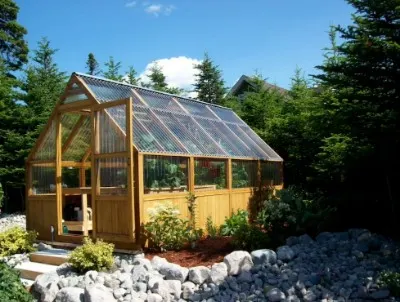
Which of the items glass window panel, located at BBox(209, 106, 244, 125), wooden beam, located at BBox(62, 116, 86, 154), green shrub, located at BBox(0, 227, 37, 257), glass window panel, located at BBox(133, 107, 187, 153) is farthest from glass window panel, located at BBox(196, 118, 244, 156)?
green shrub, located at BBox(0, 227, 37, 257)

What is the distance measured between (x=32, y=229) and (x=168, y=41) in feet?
17.8

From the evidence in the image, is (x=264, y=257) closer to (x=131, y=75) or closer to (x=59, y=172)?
(x=59, y=172)

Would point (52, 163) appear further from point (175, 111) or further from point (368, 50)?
point (368, 50)

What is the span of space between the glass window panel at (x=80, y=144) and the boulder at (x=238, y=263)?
17.2 ft

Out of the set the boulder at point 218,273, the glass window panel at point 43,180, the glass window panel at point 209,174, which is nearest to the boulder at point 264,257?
the boulder at point 218,273

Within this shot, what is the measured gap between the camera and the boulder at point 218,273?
5.82m

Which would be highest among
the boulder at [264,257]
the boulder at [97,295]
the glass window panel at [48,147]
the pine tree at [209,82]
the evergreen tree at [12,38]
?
the evergreen tree at [12,38]

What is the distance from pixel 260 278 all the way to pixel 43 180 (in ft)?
19.3

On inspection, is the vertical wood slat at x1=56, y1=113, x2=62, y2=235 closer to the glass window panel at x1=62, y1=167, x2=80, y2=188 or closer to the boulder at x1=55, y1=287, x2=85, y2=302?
the glass window panel at x1=62, y1=167, x2=80, y2=188

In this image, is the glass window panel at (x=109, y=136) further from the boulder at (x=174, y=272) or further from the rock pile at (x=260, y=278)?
the boulder at (x=174, y=272)

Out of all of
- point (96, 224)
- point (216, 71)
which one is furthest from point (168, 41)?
point (216, 71)

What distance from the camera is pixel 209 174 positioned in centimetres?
935

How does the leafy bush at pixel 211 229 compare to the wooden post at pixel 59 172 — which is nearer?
the leafy bush at pixel 211 229

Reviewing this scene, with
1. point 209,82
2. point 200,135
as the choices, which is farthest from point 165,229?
point 209,82
